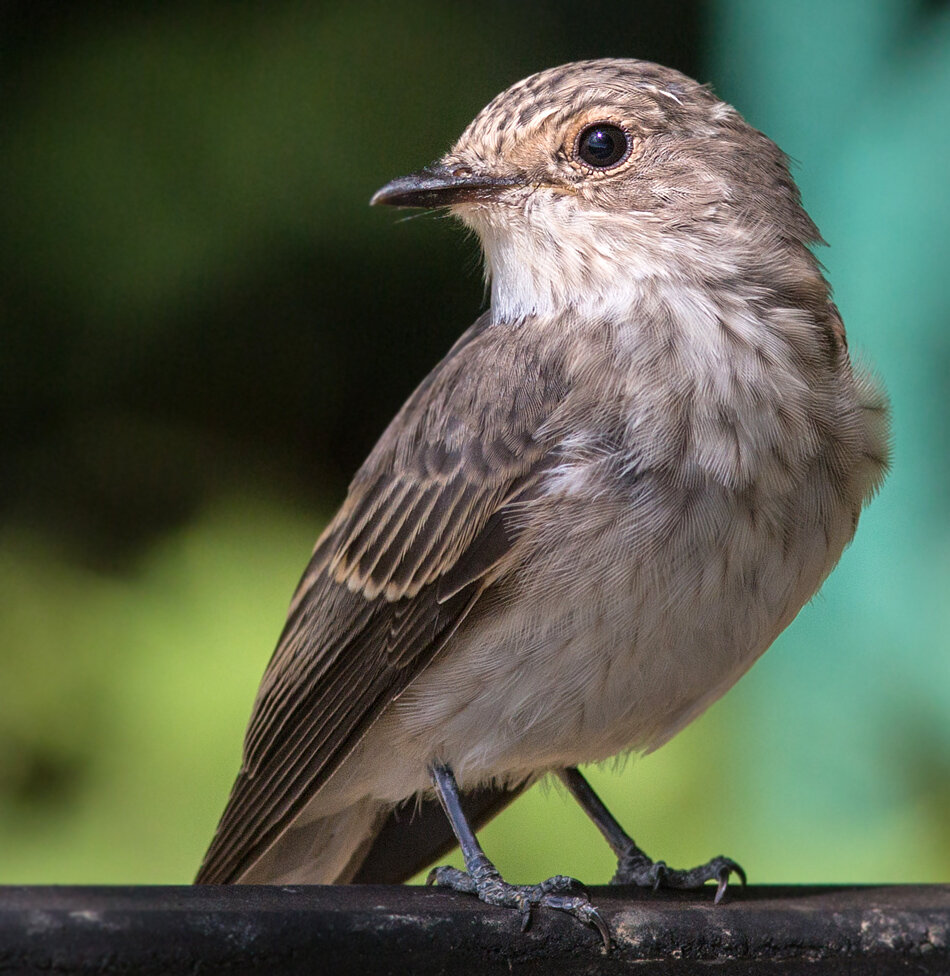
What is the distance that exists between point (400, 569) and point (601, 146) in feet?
2.37

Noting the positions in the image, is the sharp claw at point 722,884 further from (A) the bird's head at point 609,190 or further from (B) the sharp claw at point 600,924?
(A) the bird's head at point 609,190

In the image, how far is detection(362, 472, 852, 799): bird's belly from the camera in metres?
1.83

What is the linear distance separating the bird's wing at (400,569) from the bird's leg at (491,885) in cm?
19

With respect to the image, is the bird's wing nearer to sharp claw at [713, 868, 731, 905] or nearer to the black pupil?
the black pupil

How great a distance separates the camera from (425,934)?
4.66 ft

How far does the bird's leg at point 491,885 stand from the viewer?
168 cm

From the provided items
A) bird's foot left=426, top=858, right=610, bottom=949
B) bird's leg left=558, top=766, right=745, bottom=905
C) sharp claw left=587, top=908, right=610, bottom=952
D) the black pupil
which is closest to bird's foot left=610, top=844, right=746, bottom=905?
bird's leg left=558, top=766, right=745, bottom=905

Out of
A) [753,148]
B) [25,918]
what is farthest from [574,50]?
[25,918]

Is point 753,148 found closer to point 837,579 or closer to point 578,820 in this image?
point 837,579

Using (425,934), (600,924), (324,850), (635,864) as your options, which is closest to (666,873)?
(635,864)

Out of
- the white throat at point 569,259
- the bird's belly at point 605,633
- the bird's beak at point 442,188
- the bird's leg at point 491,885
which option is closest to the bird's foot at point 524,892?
the bird's leg at point 491,885

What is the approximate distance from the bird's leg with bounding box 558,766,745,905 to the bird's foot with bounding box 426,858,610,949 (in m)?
0.36

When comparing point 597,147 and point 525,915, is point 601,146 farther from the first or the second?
point 525,915

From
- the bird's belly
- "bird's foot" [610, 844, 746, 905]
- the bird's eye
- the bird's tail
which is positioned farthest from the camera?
the bird's tail
